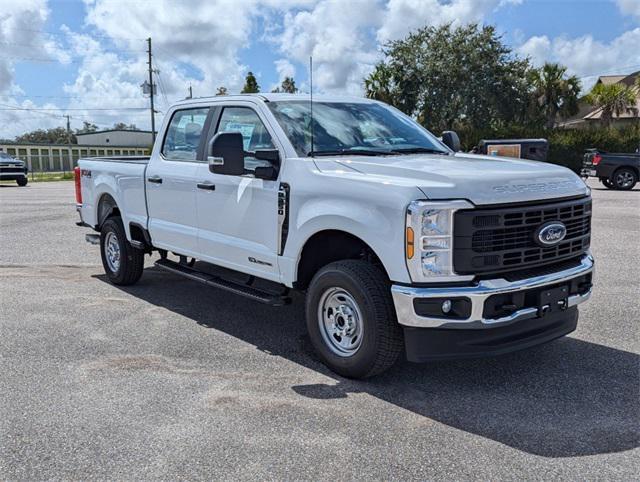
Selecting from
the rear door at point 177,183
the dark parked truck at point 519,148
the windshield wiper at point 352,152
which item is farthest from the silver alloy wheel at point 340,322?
the dark parked truck at point 519,148

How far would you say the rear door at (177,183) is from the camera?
5.79 metres

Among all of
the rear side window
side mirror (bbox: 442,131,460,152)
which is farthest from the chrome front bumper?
the rear side window

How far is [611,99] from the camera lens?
4197cm

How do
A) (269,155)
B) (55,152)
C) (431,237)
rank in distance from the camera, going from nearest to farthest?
(431,237) < (269,155) < (55,152)

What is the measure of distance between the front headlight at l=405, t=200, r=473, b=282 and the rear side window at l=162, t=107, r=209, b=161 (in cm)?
277

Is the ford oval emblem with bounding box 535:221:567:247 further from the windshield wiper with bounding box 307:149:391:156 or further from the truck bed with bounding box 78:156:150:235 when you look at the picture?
the truck bed with bounding box 78:156:150:235

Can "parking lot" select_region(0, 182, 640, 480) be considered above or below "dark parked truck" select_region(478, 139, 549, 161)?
below

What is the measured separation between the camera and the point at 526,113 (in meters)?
41.2

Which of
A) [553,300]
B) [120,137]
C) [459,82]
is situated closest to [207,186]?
[553,300]

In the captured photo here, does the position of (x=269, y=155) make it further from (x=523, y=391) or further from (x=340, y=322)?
(x=523, y=391)

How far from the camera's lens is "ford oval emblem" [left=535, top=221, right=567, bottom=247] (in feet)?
13.2

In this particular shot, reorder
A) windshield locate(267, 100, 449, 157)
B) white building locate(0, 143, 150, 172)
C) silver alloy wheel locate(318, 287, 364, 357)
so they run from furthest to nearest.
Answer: white building locate(0, 143, 150, 172), windshield locate(267, 100, 449, 157), silver alloy wheel locate(318, 287, 364, 357)

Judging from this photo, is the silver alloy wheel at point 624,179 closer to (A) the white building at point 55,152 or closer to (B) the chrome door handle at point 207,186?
(B) the chrome door handle at point 207,186

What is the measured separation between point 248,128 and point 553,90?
4068 cm
